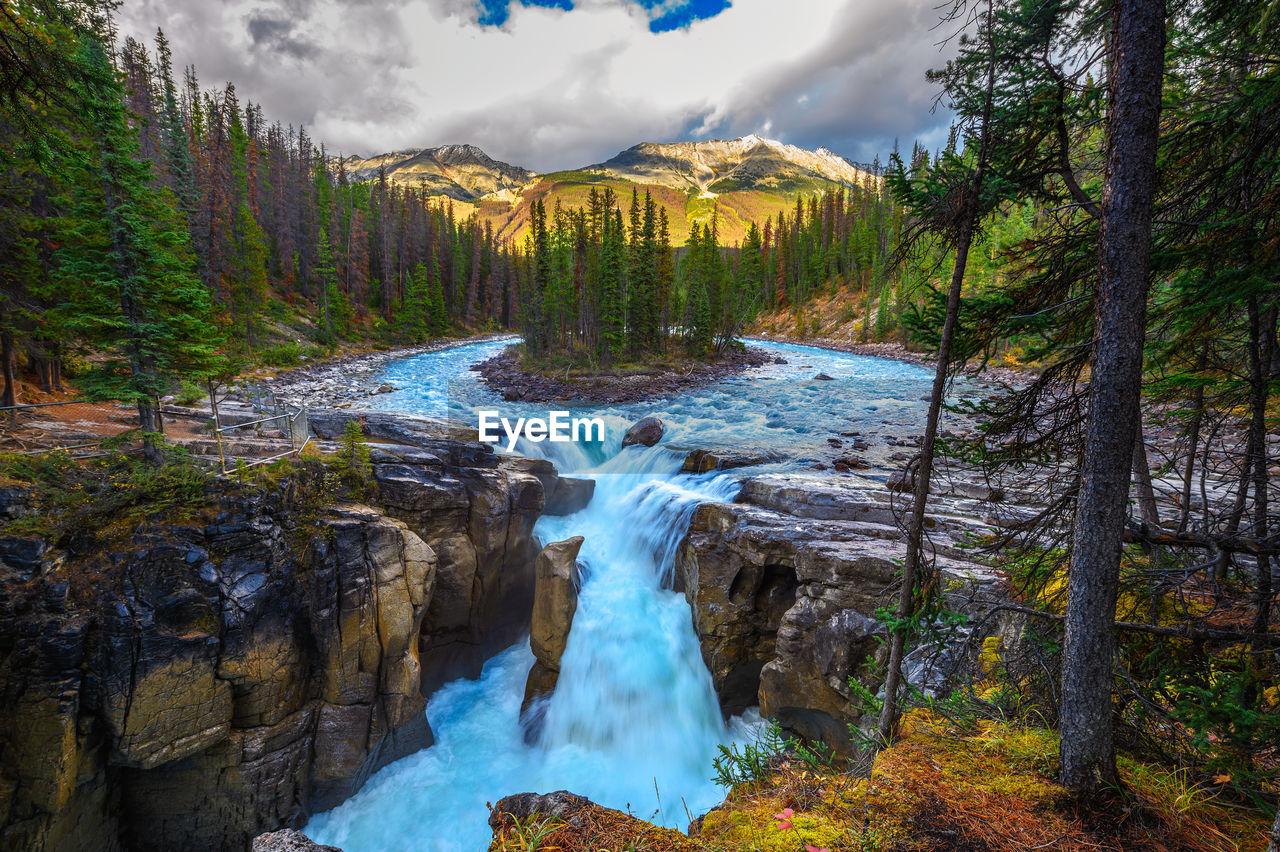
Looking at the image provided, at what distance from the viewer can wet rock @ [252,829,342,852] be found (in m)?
4.39

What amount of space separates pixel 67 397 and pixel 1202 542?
24.2 metres

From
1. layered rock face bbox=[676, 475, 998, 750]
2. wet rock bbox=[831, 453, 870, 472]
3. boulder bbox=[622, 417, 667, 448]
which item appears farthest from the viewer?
boulder bbox=[622, 417, 667, 448]

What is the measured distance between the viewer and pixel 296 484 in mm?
11125

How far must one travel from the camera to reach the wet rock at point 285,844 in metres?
4.39

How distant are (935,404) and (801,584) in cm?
675

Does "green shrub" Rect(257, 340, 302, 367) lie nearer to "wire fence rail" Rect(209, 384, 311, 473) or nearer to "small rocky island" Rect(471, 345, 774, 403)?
"small rocky island" Rect(471, 345, 774, 403)

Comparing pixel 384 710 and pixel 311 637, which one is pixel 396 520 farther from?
pixel 384 710

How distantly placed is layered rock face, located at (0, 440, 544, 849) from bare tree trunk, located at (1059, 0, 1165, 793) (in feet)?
39.7

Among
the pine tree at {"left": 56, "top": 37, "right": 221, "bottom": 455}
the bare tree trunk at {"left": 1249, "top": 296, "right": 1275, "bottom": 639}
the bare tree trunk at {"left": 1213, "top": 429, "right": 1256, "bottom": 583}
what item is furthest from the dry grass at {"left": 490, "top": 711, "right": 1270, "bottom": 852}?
the pine tree at {"left": 56, "top": 37, "right": 221, "bottom": 455}

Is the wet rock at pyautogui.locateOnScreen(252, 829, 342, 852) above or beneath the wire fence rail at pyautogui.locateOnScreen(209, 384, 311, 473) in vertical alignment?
beneath

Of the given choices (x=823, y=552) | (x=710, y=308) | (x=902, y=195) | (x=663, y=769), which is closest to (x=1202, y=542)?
(x=902, y=195)

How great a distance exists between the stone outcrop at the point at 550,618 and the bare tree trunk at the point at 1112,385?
426 inches

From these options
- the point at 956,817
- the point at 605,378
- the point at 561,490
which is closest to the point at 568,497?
the point at 561,490

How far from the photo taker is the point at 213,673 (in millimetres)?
9227
